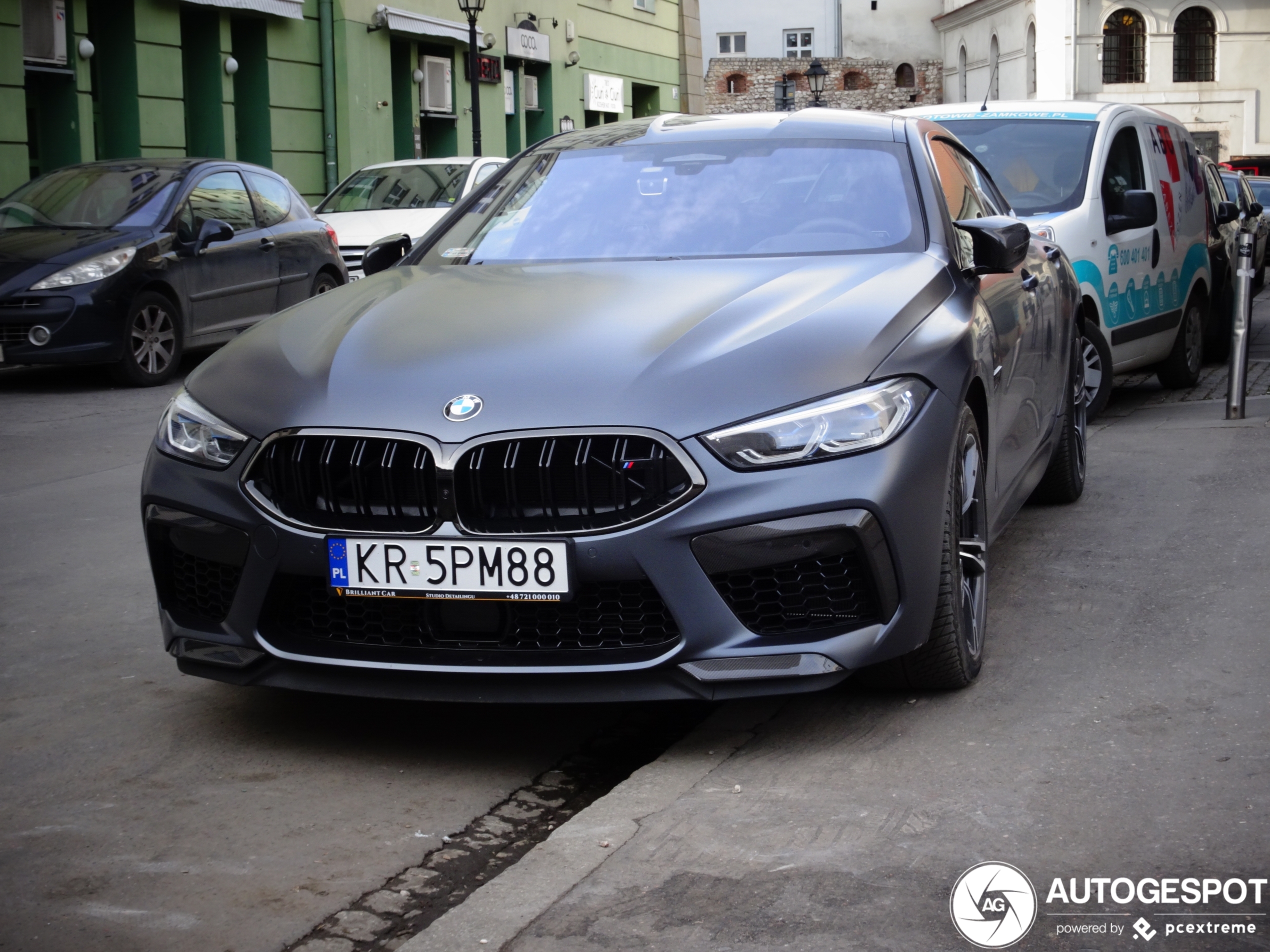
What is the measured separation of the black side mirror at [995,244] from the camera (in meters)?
4.69

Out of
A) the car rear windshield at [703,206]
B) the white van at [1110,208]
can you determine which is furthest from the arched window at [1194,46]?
the car rear windshield at [703,206]

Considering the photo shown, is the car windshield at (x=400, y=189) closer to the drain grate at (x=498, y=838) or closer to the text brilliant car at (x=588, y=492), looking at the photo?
the text brilliant car at (x=588, y=492)

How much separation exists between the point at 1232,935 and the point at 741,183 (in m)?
2.82

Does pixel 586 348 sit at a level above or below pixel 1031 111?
below

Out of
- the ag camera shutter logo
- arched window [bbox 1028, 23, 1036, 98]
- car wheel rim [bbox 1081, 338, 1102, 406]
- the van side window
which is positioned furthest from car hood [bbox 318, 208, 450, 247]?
arched window [bbox 1028, 23, 1036, 98]

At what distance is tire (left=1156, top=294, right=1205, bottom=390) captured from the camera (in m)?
10.4

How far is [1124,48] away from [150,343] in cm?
5342

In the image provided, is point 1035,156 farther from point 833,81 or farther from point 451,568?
point 833,81

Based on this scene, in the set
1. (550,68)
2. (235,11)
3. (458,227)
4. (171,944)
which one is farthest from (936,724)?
(550,68)

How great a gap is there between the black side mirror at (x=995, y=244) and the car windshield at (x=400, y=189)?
13.0m

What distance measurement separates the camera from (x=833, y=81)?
236ft

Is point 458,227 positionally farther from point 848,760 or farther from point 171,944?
point 171,944

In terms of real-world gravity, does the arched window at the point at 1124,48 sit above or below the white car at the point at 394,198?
above

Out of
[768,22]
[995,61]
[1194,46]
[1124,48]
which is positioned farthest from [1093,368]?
[768,22]
